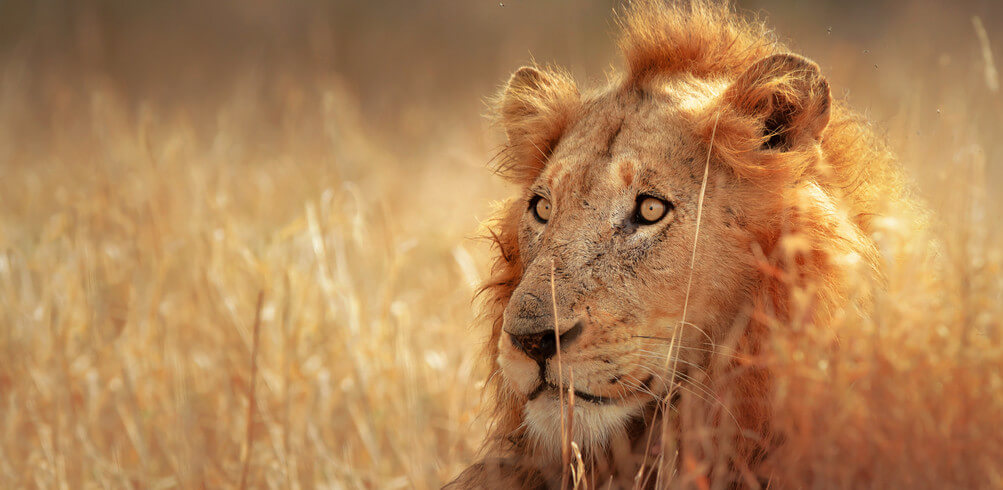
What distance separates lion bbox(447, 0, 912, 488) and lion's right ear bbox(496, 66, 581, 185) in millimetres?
255

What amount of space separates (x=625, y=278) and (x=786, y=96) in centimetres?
67

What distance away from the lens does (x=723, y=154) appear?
240cm

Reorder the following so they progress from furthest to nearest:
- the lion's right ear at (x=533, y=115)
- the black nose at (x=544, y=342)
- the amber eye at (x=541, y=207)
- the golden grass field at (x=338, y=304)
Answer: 1. the lion's right ear at (x=533, y=115)
2. the amber eye at (x=541, y=207)
3. the black nose at (x=544, y=342)
4. the golden grass field at (x=338, y=304)

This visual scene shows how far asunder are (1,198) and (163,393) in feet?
12.3

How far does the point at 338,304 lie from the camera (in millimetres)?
4254

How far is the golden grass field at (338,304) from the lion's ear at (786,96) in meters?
0.45

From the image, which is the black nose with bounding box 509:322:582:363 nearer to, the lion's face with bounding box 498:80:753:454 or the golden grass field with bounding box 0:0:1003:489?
the lion's face with bounding box 498:80:753:454

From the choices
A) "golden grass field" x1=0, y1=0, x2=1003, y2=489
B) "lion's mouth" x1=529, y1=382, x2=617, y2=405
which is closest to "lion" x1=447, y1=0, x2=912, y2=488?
"lion's mouth" x1=529, y1=382, x2=617, y2=405

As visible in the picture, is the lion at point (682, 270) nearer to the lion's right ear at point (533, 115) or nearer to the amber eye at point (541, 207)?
the amber eye at point (541, 207)

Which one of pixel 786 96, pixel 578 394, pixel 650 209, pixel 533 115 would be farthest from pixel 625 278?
pixel 533 115

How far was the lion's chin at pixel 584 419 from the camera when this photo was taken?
7.27 feet

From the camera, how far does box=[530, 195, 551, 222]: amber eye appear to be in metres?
2.67

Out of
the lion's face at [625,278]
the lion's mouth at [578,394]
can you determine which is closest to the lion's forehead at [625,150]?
the lion's face at [625,278]

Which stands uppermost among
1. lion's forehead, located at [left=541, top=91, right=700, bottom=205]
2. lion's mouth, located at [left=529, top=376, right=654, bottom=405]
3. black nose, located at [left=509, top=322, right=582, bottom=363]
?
lion's forehead, located at [left=541, top=91, right=700, bottom=205]
